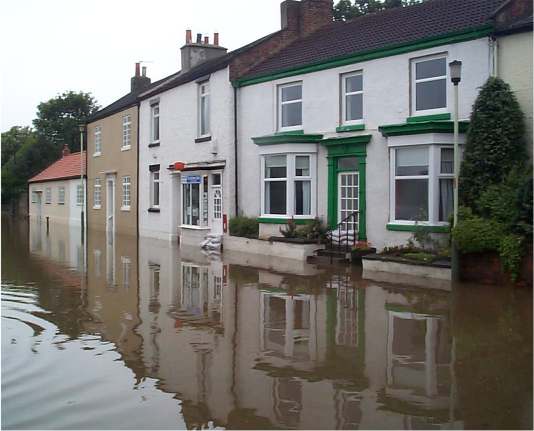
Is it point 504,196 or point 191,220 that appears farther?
point 191,220

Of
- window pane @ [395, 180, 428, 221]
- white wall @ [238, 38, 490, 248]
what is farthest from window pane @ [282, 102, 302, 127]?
window pane @ [395, 180, 428, 221]

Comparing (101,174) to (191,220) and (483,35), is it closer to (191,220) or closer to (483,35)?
(191,220)

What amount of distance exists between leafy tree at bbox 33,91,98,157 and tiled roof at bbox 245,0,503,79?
158 feet

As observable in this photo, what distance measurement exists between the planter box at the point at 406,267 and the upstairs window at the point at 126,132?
20.1 meters

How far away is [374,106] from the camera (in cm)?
1831

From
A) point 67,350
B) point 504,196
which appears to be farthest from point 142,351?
point 504,196

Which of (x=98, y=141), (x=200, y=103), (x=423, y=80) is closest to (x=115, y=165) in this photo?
(x=98, y=141)

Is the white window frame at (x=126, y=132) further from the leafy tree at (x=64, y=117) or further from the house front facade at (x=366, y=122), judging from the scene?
the leafy tree at (x=64, y=117)

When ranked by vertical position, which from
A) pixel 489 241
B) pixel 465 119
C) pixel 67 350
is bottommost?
pixel 67 350

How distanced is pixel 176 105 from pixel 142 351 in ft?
65.8

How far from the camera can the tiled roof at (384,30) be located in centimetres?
1695

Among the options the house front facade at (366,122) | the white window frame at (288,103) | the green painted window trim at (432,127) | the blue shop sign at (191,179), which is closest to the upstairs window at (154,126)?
the blue shop sign at (191,179)

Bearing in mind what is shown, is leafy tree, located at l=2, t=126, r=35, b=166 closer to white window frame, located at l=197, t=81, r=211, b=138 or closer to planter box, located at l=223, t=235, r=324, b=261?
white window frame, located at l=197, t=81, r=211, b=138

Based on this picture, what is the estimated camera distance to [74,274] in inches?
666
